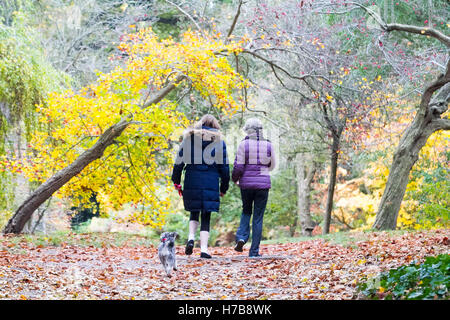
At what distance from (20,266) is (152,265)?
1.77 metres

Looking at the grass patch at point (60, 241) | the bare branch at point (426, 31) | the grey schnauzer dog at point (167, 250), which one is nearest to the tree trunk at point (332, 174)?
the bare branch at point (426, 31)

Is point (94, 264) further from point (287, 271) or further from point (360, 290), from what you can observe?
point (360, 290)

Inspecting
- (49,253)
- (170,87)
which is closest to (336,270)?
(49,253)

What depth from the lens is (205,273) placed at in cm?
630

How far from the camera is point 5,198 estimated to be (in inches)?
416

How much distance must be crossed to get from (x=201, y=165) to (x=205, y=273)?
157cm

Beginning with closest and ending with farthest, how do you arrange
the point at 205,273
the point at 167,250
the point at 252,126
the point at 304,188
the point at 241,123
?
1. the point at 167,250
2. the point at 205,273
3. the point at 252,126
4. the point at 241,123
5. the point at 304,188

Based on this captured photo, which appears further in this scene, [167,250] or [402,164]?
[402,164]

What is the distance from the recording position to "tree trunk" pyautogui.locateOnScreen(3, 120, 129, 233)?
972cm

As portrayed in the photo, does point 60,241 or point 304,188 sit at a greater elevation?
point 304,188

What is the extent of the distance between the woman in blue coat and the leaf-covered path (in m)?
0.75

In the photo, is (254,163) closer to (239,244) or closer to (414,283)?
(239,244)

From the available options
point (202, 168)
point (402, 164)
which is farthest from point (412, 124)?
point (202, 168)

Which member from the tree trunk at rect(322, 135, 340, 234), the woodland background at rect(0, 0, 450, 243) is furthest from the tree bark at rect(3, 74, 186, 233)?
the tree trunk at rect(322, 135, 340, 234)
